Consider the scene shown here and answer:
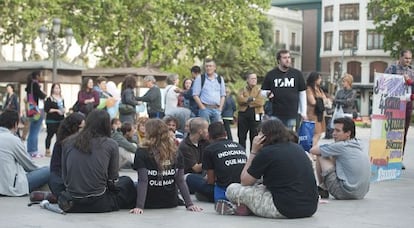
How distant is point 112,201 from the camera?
873 cm

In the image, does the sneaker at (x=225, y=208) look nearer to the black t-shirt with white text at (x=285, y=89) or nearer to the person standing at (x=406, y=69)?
the black t-shirt with white text at (x=285, y=89)

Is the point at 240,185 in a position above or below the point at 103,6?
below

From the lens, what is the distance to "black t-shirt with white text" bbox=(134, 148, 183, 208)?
8688mm

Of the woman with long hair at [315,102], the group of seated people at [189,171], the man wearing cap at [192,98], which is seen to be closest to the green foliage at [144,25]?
the man wearing cap at [192,98]

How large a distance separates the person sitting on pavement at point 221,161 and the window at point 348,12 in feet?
248

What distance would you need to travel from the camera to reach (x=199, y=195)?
9828 millimetres

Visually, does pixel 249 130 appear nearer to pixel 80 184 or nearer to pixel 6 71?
pixel 80 184

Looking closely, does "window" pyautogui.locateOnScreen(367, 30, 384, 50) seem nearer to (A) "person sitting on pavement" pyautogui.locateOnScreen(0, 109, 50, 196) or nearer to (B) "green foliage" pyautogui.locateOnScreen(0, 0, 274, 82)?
(B) "green foliage" pyautogui.locateOnScreen(0, 0, 274, 82)

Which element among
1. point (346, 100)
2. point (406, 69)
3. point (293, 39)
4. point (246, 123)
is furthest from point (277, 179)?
point (293, 39)

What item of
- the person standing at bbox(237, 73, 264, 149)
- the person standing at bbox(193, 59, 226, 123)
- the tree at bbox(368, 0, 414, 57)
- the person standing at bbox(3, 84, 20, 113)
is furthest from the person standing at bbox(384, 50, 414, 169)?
the tree at bbox(368, 0, 414, 57)

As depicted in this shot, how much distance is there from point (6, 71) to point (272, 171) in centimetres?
2509

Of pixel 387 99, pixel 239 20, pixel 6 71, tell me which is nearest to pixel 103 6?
pixel 239 20

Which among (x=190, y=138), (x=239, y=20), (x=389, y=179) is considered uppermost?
(x=239, y=20)

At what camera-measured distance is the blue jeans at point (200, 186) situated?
9.62 metres
